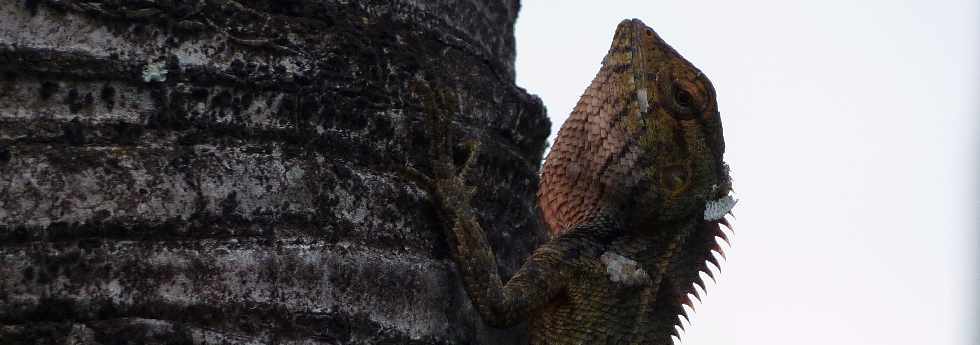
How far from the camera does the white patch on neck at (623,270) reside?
168 inches

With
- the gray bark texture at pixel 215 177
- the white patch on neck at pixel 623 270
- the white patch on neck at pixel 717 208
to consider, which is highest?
the gray bark texture at pixel 215 177

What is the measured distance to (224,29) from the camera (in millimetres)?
2686

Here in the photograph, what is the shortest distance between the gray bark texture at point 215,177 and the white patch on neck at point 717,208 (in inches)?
65.9

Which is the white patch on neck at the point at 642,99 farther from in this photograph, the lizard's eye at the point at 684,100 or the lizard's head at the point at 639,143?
the lizard's eye at the point at 684,100

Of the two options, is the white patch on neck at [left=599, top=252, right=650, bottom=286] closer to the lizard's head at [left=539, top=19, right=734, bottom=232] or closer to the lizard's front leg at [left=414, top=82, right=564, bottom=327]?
the lizard's head at [left=539, top=19, right=734, bottom=232]

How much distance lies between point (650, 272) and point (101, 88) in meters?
2.47

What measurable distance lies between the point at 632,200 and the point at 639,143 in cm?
22

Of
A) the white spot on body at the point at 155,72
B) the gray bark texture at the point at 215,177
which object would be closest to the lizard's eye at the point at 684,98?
the gray bark texture at the point at 215,177

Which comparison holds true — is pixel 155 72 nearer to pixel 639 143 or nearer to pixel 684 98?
pixel 639 143

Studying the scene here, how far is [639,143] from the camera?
4.31 m

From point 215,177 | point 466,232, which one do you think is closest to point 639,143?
point 466,232

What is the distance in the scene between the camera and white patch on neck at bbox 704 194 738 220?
4512 millimetres

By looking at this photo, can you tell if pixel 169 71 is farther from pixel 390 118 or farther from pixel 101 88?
pixel 390 118

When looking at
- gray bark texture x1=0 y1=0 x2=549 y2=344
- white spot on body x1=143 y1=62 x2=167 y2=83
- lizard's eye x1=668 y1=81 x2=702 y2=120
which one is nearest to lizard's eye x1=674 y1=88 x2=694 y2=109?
lizard's eye x1=668 y1=81 x2=702 y2=120
